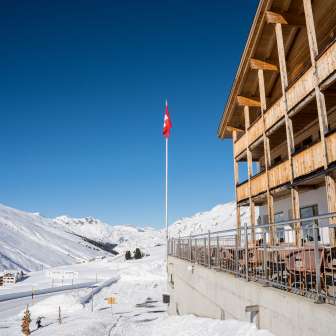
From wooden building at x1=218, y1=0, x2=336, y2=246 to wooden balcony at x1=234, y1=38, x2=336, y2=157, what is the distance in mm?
32

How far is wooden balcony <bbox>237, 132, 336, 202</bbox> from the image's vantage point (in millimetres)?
11797

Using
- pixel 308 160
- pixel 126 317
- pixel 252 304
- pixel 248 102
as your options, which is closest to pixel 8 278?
pixel 126 317

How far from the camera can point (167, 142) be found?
1036 inches

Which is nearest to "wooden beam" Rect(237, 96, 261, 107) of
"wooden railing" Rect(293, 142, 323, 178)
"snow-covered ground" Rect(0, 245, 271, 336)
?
"wooden railing" Rect(293, 142, 323, 178)

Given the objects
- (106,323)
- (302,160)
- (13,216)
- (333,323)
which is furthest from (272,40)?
(13,216)

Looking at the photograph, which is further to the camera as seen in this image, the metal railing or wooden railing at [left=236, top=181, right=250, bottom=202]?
wooden railing at [left=236, top=181, right=250, bottom=202]

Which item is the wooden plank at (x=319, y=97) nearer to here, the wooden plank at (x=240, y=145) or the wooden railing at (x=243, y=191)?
the wooden plank at (x=240, y=145)

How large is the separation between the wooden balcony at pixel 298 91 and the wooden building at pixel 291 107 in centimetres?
3

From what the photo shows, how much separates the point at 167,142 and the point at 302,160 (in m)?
13.6

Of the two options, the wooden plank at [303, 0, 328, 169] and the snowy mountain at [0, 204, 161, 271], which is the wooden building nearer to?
the wooden plank at [303, 0, 328, 169]

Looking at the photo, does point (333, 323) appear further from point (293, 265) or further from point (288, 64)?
point (288, 64)

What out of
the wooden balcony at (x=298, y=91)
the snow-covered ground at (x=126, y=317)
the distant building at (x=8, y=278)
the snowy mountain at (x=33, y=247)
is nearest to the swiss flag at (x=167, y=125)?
the wooden balcony at (x=298, y=91)

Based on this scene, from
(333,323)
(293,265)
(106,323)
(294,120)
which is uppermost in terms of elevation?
(294,120)

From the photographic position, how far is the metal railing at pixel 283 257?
19.2 feet
